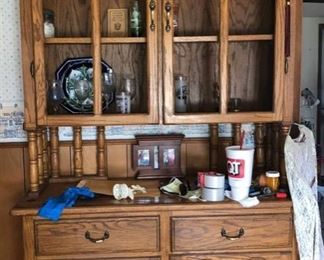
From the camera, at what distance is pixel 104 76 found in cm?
177

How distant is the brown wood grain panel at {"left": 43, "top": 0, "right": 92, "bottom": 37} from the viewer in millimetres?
1830

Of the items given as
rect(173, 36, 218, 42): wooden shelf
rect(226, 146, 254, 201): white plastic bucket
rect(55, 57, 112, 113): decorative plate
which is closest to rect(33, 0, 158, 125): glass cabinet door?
rect(55, 57, 112, 113): decorative plate

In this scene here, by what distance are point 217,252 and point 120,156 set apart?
2.01 ft

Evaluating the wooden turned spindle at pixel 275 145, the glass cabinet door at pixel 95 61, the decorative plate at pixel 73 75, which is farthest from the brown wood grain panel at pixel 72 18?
the wooden turned spindle at pixel 275 145

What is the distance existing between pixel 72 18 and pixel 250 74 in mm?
793

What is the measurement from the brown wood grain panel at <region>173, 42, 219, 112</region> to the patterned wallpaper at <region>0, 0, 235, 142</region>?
0.69ft

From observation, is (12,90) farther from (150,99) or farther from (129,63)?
(150,99)

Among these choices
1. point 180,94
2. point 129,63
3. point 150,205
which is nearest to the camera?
point 150,205

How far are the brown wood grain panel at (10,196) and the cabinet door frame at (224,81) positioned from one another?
28.6 inches

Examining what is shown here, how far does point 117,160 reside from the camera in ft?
6.41

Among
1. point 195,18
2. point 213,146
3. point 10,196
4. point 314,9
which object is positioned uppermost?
point 314,9

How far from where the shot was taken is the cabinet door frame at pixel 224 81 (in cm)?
163

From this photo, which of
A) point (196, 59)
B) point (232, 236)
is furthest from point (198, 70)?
point (232, 236)

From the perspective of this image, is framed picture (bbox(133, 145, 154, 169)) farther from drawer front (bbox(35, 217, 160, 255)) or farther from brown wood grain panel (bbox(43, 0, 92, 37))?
→ brown wood grain panel (bbox(43, 0, 92, 37))
